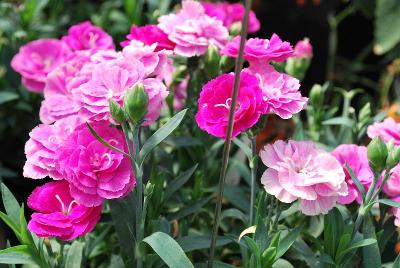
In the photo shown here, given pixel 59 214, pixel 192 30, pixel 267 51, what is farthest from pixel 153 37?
pixel 59 214

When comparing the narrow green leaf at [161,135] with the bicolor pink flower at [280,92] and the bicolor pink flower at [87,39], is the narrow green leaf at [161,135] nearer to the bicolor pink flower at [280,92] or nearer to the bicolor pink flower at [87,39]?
the bicolor pink flower at [280,92]

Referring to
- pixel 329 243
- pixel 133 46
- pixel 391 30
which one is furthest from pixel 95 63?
pixel 391 30

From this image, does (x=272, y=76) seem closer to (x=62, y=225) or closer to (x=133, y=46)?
(x=133, y=46)

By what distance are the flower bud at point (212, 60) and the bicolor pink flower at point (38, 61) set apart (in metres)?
0.25

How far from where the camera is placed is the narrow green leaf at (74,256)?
2.48 feet

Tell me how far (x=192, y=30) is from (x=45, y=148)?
0.27 m

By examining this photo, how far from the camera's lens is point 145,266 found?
0.76 metres

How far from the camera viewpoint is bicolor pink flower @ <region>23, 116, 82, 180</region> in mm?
686

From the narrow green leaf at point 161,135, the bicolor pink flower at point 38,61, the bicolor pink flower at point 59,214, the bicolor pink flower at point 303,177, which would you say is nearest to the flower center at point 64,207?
the bicolor pink flower at point 59,214

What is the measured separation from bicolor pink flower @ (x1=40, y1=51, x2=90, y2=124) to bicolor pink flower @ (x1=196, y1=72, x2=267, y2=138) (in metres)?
0.17

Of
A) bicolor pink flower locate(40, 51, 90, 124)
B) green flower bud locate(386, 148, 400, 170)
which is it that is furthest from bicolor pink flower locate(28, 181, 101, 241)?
green flower bud locate(386, 148, 400, 170)

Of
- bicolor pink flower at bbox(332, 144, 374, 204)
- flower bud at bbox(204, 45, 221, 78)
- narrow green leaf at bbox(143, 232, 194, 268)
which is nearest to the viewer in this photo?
narrow green leaf at bbox(143, 232, 194, 268)

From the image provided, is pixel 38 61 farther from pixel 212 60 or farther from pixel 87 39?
pixel 212 60

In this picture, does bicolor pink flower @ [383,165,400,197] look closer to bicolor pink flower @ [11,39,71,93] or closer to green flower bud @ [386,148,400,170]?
green flower bud @ [386,148,400,170]
